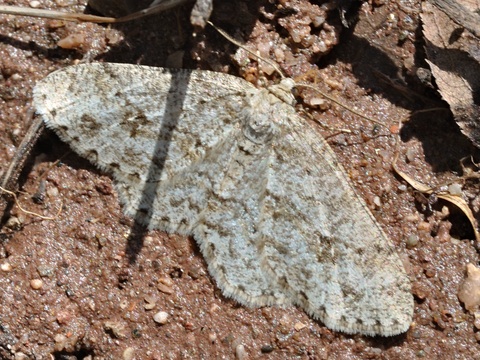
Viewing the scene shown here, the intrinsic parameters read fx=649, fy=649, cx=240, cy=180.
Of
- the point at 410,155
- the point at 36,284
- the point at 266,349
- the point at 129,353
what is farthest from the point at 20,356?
the point at 410,155

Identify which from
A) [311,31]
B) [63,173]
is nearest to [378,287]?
[311,31]

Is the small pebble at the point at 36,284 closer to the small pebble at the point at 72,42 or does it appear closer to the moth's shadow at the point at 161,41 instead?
the moth's shadow at the point at 161,41

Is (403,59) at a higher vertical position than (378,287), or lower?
higher

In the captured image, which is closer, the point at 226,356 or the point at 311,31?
the point at 226,356

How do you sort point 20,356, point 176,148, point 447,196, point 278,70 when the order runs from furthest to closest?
point 447,196
point 278,70
point 176,148
point 20,356

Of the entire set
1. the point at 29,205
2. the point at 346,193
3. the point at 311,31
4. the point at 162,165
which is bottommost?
the point at 29,205

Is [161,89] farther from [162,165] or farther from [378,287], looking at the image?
[378,287]

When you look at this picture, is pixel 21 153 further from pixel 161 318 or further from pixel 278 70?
pixel 278 70
